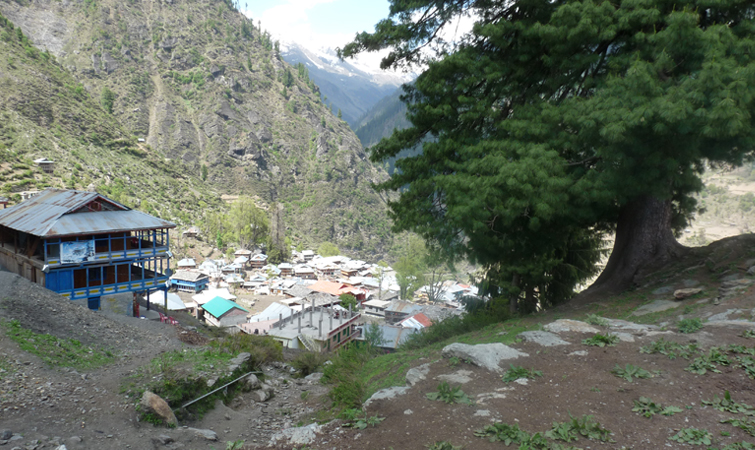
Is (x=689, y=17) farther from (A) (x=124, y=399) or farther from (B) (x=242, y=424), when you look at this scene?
(A) (x=124, y=399)

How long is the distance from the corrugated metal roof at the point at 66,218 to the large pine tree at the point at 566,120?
9.56 meters

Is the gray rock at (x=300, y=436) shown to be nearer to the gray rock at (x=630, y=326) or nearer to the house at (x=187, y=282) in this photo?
the gray rock at (x=630, y=326)

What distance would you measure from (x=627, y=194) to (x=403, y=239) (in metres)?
87.6

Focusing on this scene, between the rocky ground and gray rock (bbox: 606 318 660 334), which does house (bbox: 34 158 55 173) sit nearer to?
the rocky ground

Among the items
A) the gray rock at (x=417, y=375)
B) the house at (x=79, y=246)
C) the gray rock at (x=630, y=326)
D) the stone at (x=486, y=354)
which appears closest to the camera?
the gray rock at (x=417, y=375)

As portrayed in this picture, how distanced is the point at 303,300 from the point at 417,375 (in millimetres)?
30060

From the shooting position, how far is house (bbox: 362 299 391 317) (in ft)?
141

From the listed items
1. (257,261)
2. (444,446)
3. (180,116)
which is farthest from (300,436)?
(180,116)

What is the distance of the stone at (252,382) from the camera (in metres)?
7.69

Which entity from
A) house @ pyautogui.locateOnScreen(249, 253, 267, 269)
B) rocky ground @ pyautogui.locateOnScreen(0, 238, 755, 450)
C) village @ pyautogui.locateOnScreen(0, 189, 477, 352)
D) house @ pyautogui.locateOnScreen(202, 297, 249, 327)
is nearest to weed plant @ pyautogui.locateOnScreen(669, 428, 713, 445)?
rocky ground @ pyautogui.locateOnScreen(0, 238, 755, 450)

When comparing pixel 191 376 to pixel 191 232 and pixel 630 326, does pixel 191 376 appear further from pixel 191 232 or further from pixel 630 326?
pixel 191 232

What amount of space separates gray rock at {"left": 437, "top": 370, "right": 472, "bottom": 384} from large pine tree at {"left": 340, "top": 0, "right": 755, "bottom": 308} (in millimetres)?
2829

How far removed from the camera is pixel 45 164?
146 feet

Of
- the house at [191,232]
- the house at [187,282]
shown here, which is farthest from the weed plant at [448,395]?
the house at [191,232]
